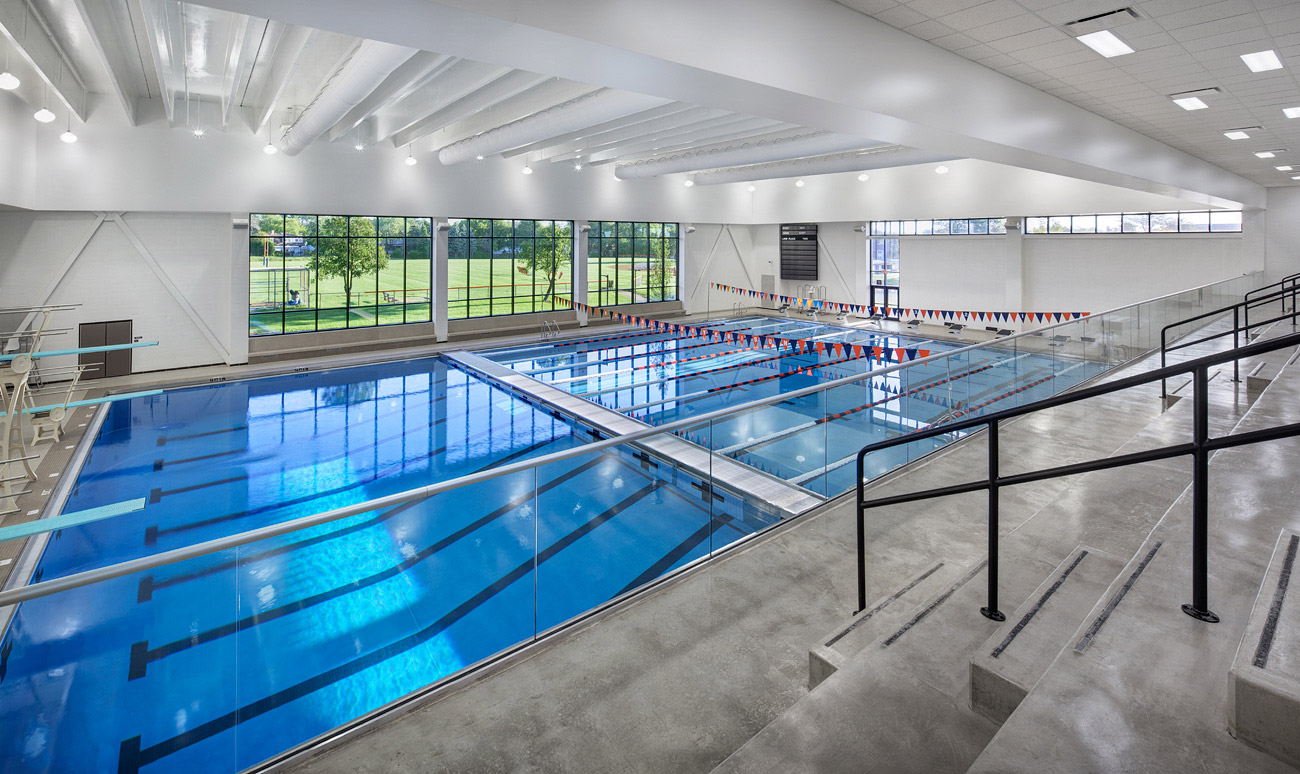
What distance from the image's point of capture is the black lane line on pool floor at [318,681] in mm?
2834

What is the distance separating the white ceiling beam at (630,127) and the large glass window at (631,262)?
5.21 m

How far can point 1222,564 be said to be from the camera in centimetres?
264

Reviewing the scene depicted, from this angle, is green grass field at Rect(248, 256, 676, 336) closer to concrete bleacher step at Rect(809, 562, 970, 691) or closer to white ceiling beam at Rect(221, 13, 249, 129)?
white ceiling beam at Rect(221, 13, 249, 129)

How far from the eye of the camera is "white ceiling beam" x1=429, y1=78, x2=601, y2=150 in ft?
34.8

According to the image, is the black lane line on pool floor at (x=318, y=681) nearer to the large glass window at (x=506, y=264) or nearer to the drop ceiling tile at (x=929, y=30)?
the drop ceiling tile at (x=929, y=30)

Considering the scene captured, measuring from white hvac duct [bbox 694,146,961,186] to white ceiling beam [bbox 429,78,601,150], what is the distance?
6887 millimetres

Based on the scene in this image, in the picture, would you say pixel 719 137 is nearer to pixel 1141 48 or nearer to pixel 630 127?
pixel 630 127

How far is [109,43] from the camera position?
9172mm

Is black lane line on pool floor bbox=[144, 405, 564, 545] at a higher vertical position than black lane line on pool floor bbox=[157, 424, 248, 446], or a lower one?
lower

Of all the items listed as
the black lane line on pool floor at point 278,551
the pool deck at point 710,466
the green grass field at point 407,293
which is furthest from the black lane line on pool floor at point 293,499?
the green grass field at point 407,293

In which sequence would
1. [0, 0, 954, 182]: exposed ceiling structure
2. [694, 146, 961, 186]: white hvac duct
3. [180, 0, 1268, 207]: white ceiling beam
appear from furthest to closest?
[694, 146, 961, 186]: white hvac duct
[0, 0, 954, 182]: exposed ceiling structure
[180, 0, 1268, 207]: white ceiling beam

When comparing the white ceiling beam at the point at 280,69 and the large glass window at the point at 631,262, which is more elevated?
the white ceiling beam at the point at 280,69

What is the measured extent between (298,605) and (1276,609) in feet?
11.9

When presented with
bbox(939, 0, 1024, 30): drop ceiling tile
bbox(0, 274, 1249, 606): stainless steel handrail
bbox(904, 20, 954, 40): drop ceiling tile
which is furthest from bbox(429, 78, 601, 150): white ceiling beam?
bbox(0, 274, 1249, 606): stainless steel handrail
